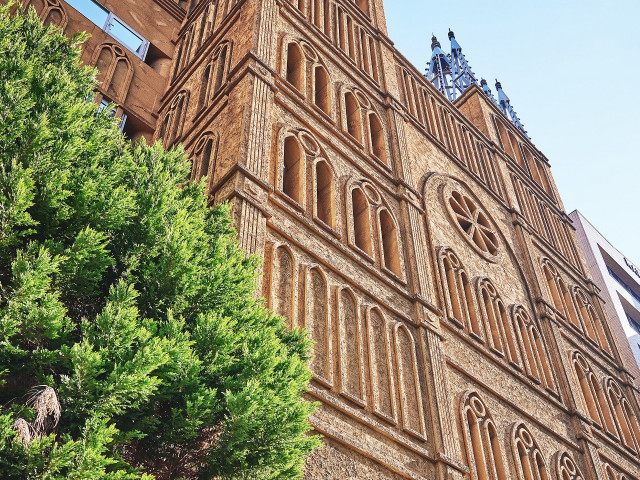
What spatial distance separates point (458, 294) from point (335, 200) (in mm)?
3312

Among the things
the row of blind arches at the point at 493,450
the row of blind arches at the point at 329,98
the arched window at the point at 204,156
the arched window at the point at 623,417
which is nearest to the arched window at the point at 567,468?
the row of blind arches at the point at 493,450

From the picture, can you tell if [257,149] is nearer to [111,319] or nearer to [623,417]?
[111,319]

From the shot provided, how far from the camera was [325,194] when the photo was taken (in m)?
11.4

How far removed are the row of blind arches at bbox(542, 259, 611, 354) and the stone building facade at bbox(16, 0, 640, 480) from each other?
64 mm

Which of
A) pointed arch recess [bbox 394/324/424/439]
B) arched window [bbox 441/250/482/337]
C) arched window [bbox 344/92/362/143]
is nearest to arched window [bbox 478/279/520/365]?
arched window [bbox 441/250/482/337]

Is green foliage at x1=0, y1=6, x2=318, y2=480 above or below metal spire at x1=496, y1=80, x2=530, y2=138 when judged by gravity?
below

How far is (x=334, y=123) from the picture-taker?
12609 mm

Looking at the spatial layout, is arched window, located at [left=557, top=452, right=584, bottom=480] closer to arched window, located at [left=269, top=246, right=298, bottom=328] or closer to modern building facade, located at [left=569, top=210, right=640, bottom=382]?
arched window, located at [left=269, top=246, right=298, bottom=328]

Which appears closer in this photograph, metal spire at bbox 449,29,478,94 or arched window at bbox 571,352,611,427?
arched window at bbox 571,352,611,427

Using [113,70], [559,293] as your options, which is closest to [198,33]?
[113,70]

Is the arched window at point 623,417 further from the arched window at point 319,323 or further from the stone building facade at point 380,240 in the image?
the arched window at point 319,323

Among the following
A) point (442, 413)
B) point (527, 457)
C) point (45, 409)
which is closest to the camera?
point (45, 409)

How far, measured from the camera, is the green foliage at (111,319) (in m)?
3.86

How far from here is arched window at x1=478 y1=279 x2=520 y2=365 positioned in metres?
13.3
